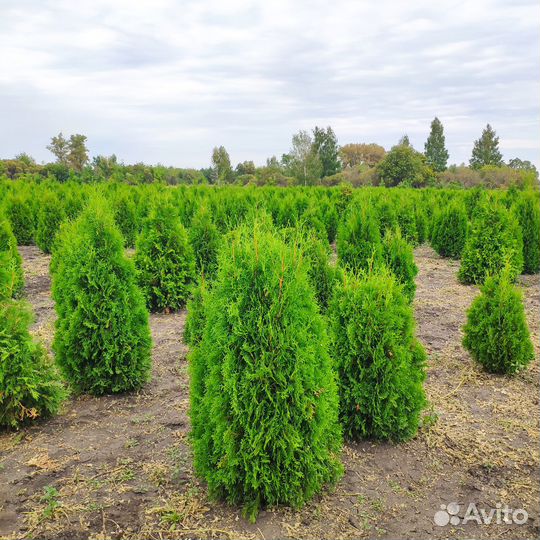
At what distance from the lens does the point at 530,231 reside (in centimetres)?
1250

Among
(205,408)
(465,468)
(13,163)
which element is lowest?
(465,468)

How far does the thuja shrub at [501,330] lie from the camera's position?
19.1 ft

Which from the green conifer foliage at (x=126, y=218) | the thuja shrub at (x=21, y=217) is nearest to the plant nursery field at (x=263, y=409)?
the green conifer foliage at (x=126, y=218)

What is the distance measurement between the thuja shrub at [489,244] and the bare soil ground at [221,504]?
519 centimetres

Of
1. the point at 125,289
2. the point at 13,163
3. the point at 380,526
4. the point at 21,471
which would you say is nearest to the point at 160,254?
the point at 125,289

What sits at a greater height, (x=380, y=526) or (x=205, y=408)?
(x=205, y=408)

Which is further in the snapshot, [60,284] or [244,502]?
[60,284]

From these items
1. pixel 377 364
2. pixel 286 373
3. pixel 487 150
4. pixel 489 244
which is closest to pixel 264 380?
pixel 286 373

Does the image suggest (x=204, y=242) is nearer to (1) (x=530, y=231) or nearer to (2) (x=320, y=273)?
(2) (x=320, y=273)

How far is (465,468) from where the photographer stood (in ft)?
13.5

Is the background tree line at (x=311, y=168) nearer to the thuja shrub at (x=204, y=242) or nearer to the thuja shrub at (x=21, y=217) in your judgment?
the thuja shrub at (x=21, y=217)

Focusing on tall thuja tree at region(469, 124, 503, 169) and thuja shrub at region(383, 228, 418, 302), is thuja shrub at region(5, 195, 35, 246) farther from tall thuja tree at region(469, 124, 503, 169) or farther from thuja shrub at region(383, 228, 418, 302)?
tall thuja tree at region(469, 124, 503, 169)

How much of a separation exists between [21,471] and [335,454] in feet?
8.25

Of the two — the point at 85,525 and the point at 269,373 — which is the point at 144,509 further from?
the point at 269,373
